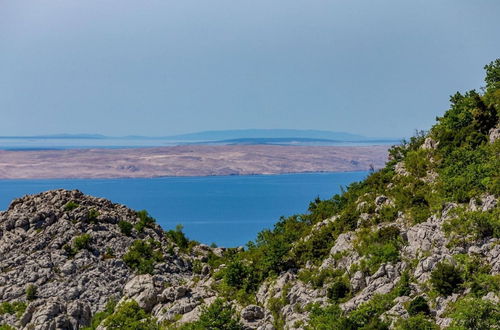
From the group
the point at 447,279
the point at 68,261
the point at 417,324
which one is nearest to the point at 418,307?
the point at 417,324

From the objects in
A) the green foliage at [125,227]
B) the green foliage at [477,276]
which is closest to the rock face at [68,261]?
the green foliage at [125,227]

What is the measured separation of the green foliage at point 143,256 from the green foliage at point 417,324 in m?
30.3

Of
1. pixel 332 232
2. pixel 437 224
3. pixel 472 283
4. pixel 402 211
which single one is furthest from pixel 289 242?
pixel 472 283

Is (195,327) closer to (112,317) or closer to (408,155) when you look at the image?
(112,317)

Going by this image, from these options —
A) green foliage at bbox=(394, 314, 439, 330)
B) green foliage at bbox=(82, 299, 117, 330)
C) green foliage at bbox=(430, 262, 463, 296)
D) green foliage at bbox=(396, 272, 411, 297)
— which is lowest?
green foliage at bbox=(82, 299, 117, 330)

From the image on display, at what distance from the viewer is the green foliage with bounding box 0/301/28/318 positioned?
2640 inches

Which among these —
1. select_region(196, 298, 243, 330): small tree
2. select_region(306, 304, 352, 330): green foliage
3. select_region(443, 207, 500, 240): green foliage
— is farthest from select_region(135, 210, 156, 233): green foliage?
select_region(443, 207, 500, 240): green foliage

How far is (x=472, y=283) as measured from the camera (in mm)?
48062

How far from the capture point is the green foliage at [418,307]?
4884 centimetres

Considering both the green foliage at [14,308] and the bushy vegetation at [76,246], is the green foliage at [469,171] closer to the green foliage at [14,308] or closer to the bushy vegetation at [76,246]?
the bushy vegetation at [76,246]

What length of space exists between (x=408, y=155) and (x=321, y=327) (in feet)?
76.9

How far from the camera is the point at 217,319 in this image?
2238 inches

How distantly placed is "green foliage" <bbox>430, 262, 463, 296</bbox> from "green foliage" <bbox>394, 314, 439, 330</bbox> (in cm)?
236

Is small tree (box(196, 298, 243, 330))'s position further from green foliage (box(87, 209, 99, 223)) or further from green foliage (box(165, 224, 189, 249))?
green foliage (box(87, 209, 99, 223))
